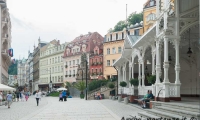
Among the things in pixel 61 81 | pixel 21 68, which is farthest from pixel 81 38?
pixel 21 68

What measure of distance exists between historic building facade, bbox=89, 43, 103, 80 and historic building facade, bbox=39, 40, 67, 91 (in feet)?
52.9

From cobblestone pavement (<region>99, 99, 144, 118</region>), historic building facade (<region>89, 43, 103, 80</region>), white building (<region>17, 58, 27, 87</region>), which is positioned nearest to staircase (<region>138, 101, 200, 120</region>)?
cobblestone pavement (<region>99, 99, 144, 118</region>)

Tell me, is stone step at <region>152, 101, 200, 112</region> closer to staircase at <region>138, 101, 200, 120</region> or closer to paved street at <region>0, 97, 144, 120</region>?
Result: staircase at <region>138, 101, 200, 120</region>

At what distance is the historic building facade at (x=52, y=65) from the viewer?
90062 millimetres

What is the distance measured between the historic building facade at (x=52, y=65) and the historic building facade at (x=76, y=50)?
4070 millimetres

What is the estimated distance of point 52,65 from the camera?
95375 mm

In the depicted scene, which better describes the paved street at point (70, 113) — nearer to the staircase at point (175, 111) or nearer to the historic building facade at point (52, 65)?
the staircase at point (175, 111)

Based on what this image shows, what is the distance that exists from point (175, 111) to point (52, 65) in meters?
84.4

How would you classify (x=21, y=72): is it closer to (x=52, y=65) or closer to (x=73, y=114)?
(x=52, y=65)

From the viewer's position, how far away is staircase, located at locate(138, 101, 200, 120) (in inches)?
443

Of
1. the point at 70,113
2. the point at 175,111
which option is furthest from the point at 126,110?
the point at 175,111

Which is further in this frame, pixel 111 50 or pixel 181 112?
pixel 111 50

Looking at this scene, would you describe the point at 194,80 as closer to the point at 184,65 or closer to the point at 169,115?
the point at 184,65

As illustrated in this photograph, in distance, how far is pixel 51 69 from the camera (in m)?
96.6
